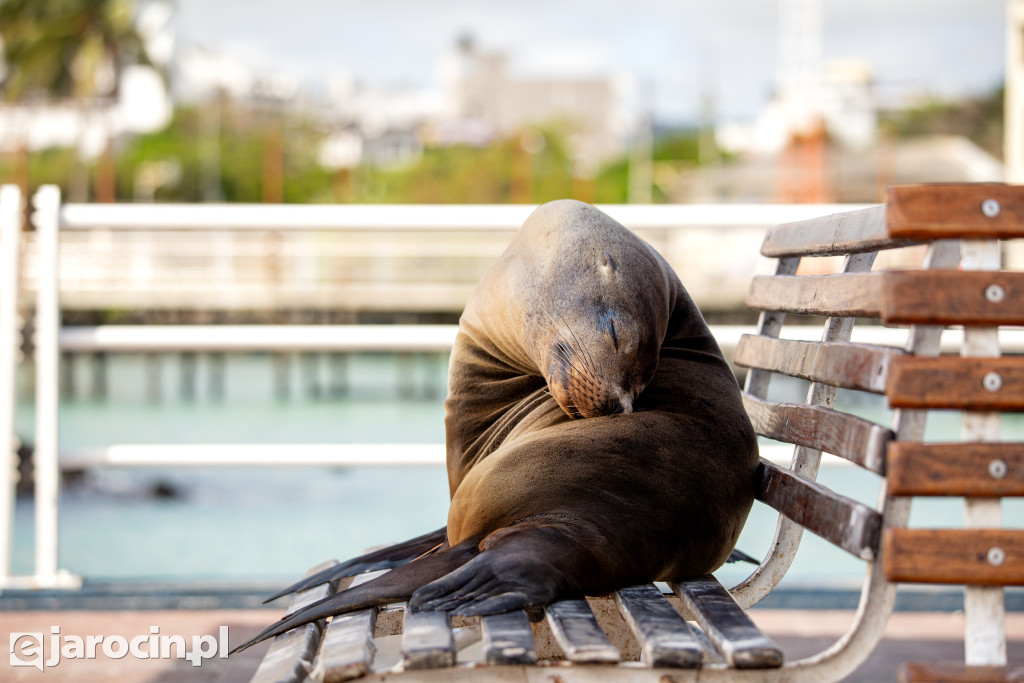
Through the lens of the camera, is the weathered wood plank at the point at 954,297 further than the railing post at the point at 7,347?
No

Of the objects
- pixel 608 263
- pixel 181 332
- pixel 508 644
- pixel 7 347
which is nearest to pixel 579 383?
pixel 608 263

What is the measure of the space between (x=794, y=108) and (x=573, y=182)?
28738mm

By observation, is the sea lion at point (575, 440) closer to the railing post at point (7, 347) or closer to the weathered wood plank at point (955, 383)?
the weathered wood plank at point (955, 383)

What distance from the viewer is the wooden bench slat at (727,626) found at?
1.42 m

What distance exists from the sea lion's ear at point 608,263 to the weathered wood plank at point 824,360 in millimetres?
361

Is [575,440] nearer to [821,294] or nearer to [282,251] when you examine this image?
[821,294]

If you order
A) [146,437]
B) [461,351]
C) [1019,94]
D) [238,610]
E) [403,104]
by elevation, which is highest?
[403,104]

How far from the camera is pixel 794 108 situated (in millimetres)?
76688

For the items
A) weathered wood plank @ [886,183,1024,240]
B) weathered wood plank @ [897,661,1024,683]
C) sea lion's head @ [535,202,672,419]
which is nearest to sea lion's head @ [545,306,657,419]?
sea lion's head @ [535,202,672,419]

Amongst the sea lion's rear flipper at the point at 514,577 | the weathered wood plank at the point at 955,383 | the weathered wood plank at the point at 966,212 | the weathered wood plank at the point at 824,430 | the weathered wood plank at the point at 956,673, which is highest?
the weathered wood plank at the point at 966,212

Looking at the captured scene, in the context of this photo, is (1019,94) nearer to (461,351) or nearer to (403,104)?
(461,351)

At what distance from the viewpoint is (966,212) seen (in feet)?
4.82

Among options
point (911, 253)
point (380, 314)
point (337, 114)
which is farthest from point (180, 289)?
point (337, 114)

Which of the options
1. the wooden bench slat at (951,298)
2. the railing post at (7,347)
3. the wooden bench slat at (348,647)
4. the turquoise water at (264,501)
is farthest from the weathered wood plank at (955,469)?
the railing post at (7,347)
